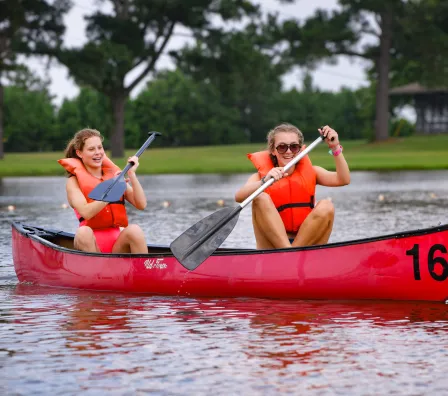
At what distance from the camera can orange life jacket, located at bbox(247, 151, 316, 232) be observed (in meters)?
9.04

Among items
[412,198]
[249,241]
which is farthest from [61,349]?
[412,198]

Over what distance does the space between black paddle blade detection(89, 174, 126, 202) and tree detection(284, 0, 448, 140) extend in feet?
146

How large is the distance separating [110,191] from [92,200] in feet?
1.08

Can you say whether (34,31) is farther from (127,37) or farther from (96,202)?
(96,202)

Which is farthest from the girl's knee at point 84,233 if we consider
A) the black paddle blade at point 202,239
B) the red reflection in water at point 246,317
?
the black paddle blade at point 202,239

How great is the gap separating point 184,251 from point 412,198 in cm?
1304

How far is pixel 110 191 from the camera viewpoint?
910cm

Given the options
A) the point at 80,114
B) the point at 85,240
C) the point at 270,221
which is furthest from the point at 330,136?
the point at 80,114

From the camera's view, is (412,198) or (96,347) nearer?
(96,347)

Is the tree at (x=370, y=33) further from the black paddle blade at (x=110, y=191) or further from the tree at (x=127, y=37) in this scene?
the black paddle blade at (x=110, y=191)

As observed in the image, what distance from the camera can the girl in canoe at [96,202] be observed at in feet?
30.1

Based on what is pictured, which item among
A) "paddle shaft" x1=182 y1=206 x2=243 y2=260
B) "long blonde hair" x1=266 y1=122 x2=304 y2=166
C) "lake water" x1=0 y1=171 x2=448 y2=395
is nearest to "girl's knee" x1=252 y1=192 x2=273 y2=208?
"paddle shaft" x1=182 y1=206 x2=243 y2=260

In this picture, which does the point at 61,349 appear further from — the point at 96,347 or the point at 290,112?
the point at 290,112

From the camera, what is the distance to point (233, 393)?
18.0 feet
